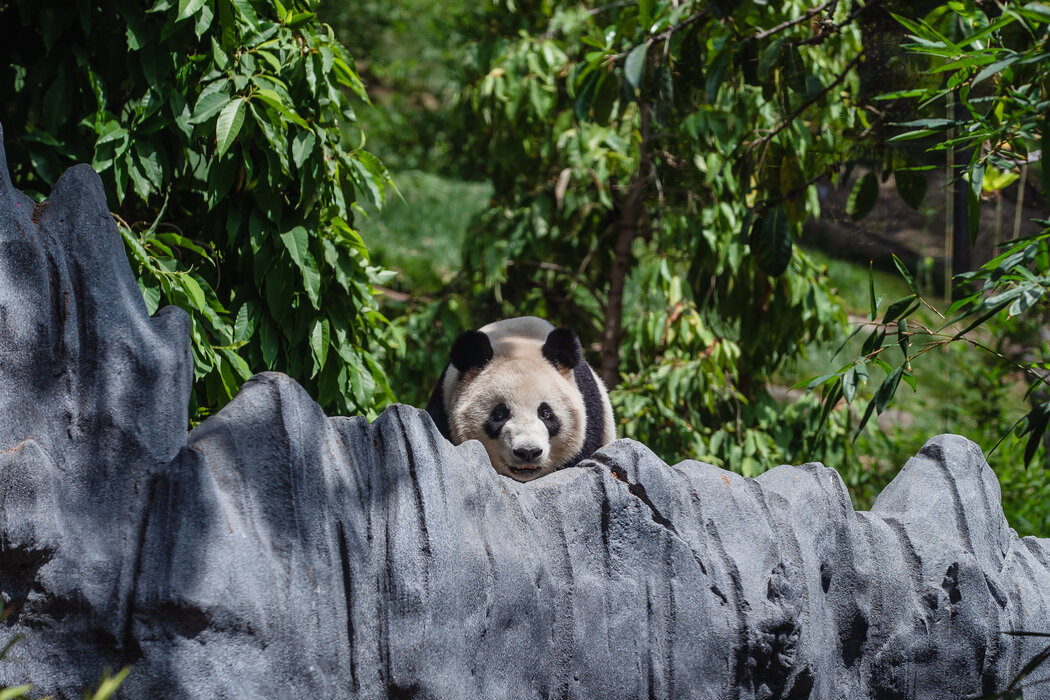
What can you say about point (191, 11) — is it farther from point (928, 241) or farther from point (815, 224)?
point (815, 224)

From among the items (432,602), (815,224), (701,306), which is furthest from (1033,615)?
(815,224)

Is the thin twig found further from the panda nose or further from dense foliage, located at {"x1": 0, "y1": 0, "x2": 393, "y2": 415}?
the panda nose

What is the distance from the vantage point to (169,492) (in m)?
1.88

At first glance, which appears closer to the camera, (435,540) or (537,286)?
(435,540)

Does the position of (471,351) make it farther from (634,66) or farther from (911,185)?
(911,185)

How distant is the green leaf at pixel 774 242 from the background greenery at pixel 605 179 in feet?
0.04

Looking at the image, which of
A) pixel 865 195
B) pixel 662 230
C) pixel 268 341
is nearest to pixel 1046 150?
pixel 865 195

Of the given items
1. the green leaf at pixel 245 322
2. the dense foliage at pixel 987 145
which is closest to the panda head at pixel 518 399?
the green leaf at pixel 245 322

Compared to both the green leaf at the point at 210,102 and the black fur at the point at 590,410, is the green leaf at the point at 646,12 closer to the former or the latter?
the black fur at the point at 590,410

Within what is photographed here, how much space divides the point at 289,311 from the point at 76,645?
161cm

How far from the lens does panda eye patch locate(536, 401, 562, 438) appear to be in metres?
3.47

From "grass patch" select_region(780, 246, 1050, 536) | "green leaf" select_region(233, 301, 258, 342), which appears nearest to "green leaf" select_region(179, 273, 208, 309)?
"green leaf" select_region(233, 301, 258, 342)

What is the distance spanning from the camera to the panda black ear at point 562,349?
3596 mm

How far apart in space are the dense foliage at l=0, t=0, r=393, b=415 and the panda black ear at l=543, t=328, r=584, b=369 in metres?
0.71
